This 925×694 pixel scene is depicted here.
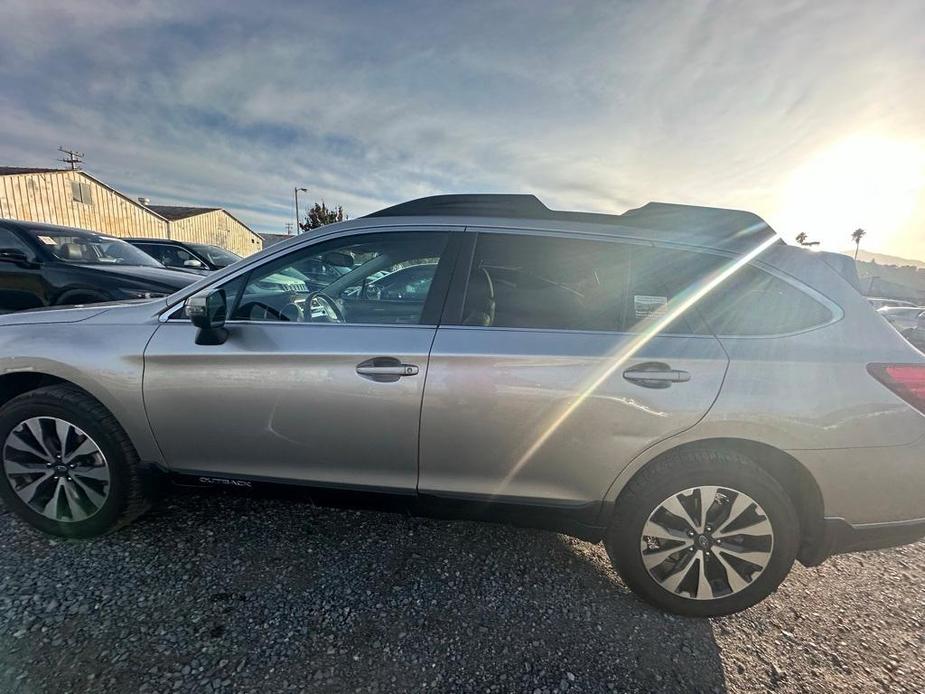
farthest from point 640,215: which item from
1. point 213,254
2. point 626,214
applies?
point 213,254

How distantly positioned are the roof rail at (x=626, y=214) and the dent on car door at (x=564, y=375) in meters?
0.17

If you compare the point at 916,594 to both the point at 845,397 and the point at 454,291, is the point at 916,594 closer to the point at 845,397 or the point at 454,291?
the point at 845,397

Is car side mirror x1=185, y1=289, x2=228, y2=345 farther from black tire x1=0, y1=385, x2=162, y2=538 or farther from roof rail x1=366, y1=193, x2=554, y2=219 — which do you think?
roof rail x1=366, y1=193, x2=554, y2=219

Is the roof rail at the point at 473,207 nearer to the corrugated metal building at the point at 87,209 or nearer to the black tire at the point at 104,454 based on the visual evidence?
the black tire at the point at 104,454

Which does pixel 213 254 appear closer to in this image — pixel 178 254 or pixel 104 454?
pixel 178 254

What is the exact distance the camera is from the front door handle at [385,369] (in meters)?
1.83

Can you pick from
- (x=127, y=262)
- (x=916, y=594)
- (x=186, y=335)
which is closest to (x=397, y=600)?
(x=186, y=335)

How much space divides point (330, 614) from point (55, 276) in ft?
18.3

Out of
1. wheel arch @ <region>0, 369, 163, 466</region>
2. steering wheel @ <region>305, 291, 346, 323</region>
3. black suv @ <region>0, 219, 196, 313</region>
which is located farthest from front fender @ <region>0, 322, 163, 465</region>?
black suv @ <region>0, 219, 196, 313</region>

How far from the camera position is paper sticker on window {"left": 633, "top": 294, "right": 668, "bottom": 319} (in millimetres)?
1869

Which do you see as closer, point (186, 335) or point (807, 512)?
point (807, 512)

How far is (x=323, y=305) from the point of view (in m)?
2.58

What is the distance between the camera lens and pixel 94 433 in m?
2.09

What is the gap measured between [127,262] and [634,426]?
6.77 meters
